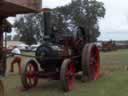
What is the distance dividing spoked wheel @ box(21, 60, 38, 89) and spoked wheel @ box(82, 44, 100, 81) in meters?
1.64

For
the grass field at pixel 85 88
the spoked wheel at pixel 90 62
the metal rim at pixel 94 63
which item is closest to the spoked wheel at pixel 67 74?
the grass field at pixel 85 88

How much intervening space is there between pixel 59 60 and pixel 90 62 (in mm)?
1293

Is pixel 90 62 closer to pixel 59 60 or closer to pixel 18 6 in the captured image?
pixel 59 60

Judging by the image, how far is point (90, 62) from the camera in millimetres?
13273

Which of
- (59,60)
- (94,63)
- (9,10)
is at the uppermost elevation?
(9,10)

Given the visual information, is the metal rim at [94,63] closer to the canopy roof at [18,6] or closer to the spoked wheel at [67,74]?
the spoked wheel at [67,74]

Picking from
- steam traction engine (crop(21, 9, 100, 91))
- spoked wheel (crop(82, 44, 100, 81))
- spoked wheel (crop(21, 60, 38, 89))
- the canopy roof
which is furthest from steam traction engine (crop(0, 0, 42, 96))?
spoked wheel (crop(82, 44, 100, 81))

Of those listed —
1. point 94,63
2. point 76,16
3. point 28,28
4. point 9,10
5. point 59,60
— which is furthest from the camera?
point 28,28

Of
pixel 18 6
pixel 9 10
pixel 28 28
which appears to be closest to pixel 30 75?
pixel 9 10

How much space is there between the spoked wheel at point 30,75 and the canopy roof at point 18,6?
20.1 feet

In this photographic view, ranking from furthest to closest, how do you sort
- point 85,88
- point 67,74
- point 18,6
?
point 85,88
point 67,74
point 18,6

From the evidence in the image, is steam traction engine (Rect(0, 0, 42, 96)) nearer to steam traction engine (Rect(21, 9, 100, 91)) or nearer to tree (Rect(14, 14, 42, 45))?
steam traction engine (Rect(21, 9, 100, 91))

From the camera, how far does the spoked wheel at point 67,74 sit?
1154 cm

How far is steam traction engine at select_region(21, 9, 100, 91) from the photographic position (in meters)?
12.2
